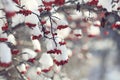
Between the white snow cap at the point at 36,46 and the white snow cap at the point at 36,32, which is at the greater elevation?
the white snow cap at the point at 36,46

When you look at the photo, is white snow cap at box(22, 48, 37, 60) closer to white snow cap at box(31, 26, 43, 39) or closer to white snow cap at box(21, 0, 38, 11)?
white snow cap at box(31, 26, 43, 39)

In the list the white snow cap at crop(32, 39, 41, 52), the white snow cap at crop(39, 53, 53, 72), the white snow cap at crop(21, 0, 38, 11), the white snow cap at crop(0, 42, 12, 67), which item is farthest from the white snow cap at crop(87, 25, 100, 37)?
the white snow cap at crop(0, 42, 12, 67)

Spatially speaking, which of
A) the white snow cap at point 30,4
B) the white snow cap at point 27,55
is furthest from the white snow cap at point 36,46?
the white snow cap at point 30,4

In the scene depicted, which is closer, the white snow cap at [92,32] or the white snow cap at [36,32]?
the white snow cap at [36,32]

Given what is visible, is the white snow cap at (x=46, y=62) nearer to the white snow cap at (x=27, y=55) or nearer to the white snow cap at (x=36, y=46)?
the white snow cap at (x=27, y=55)

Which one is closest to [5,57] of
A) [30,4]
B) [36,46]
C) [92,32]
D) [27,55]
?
[30,4]

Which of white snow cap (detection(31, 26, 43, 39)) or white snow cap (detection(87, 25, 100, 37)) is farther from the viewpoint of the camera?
white snow cap (detection(87, 25, 100, 37))

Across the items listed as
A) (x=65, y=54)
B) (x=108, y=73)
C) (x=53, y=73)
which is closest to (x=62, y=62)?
(x=65, y=54)

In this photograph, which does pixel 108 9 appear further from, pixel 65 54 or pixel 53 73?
pixel 53 73

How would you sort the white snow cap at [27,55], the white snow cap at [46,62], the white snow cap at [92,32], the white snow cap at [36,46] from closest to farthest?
the white snow cap at [27,55] → the white snow cap at [46,62] → the white snow cap at [36,46] → the white snow cap at [92,32]

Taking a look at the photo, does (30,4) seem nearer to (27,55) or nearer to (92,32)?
(27,55)

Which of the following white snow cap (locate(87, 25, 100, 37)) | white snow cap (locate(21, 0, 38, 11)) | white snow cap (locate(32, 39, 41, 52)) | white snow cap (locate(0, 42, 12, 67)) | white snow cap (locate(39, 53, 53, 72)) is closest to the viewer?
white snow cap (locate(0, 42, 12, 67))
